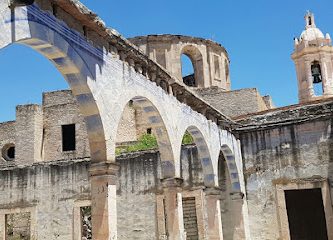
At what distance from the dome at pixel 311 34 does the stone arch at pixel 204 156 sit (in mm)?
15270

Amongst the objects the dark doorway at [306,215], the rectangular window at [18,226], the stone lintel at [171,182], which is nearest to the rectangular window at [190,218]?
the stone lintel at [171,182]

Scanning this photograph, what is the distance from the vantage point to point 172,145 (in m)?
10.1

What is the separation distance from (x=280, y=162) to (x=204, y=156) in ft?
10.9

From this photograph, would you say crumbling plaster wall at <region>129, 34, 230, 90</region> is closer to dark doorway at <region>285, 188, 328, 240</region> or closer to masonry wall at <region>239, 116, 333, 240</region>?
dark doorway at <region>285, 188, 328, 240</region>

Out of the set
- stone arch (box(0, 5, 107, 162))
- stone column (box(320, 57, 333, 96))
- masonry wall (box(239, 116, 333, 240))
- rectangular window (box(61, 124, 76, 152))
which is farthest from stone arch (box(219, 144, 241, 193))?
stone column (box(320, 57, 333, 96))

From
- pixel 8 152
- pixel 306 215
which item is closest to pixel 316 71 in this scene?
pixel 306 215

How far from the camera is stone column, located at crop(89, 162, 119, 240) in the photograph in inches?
275

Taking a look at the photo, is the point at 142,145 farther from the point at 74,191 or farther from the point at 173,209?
the point at 173,209

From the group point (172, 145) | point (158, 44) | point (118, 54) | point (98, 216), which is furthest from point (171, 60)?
point (98, 216)

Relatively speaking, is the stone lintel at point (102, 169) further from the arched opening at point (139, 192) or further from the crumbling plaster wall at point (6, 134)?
the crumbling plaster wall at point (6, 134)

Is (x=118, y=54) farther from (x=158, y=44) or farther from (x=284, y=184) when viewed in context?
(x=158, y=44)

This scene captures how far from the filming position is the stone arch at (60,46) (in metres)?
5.36

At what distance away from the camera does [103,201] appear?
7074 mm

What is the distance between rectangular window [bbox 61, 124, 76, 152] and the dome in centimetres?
1304
